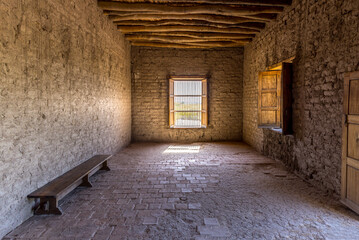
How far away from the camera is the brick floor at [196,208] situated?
8.36ft

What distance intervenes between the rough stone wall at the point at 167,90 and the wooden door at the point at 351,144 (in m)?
5.26

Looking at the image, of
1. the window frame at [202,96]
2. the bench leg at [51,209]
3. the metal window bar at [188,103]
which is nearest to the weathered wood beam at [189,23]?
the window frame at [202,96]

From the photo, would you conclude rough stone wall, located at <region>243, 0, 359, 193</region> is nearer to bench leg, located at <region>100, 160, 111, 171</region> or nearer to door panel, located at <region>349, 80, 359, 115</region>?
door panel, located at <region>349, 80, 359, 115</region>

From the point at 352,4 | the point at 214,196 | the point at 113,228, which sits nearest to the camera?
the point at 113,228

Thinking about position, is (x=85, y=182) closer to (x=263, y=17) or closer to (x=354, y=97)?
(x=354, y=97)

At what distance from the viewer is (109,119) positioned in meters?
5.95

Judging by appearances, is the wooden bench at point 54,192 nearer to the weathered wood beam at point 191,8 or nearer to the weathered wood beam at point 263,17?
the weathered wood beam at point 191,8

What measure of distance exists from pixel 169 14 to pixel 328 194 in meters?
4.64

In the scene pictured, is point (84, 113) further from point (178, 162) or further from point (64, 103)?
point (178, 162)

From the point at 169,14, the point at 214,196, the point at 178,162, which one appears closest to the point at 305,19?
the point at 169,14

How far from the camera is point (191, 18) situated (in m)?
5.50

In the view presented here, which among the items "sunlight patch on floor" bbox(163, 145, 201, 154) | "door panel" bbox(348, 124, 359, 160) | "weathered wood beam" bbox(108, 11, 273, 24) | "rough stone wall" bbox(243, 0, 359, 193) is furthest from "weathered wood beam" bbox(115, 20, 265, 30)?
"door panel" bbox(348, 124, 359, 160)

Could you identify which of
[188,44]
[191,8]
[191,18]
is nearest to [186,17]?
[191,18]

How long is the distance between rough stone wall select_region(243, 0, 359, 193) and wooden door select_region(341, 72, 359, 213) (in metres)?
0.22
